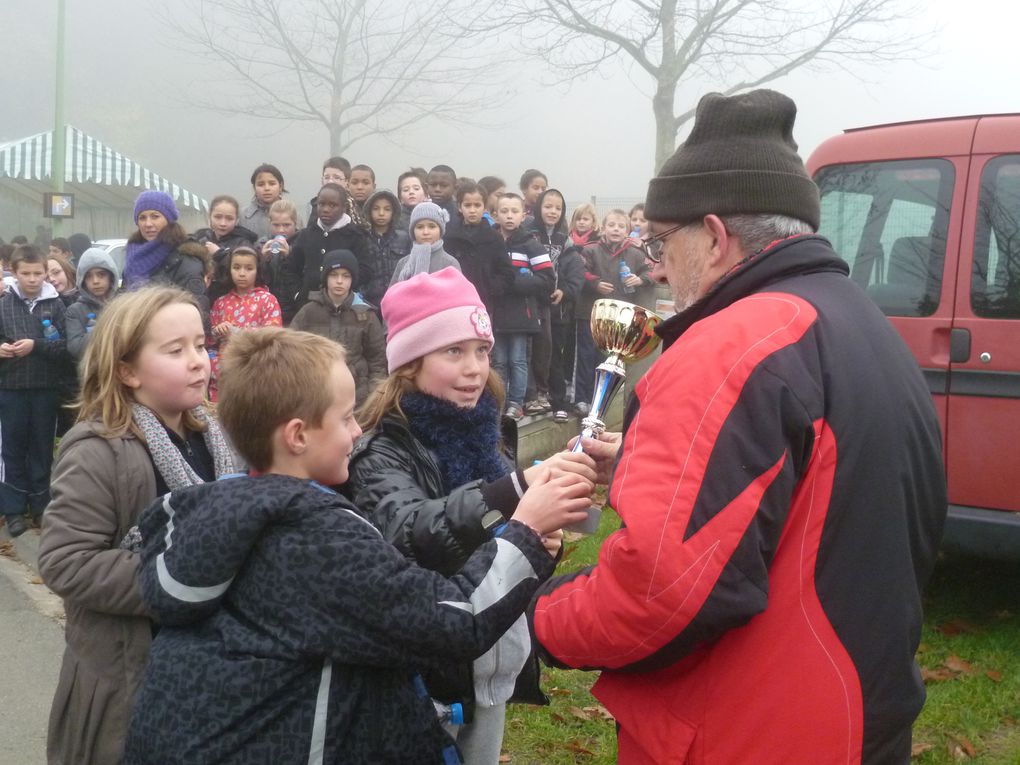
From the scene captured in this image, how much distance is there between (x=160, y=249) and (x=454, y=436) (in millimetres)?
4911

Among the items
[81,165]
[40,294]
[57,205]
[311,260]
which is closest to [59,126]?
[57,205]

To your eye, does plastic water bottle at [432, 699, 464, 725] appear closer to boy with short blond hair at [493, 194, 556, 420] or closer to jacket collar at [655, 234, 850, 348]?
jacket collar at [655, 234, 850, 348]

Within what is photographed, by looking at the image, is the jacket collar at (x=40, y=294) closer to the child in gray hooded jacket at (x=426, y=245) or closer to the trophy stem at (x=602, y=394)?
the child in gray hooded jacket at (x=426, y=245)

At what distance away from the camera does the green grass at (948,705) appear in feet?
12.0

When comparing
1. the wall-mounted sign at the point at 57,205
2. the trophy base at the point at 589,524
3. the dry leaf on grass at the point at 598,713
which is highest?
the wall-mounted sign at the point at 57,205

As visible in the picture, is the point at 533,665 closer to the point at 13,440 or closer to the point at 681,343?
the point at 681,343

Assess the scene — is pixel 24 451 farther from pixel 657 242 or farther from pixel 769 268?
pixel 769 268

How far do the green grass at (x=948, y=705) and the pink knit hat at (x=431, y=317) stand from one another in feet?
6.18

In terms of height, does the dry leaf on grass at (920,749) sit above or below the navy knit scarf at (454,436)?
below

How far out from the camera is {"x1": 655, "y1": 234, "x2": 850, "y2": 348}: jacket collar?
1.69 metres

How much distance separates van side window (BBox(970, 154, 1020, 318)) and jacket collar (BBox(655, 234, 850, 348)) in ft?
10.4

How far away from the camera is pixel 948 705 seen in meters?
3.88

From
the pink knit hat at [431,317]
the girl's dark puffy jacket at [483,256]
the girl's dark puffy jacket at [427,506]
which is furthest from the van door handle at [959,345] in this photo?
the girl's dark puffy jacket at [483,256]

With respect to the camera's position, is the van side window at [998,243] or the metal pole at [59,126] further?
the metal pole at [59,126]
